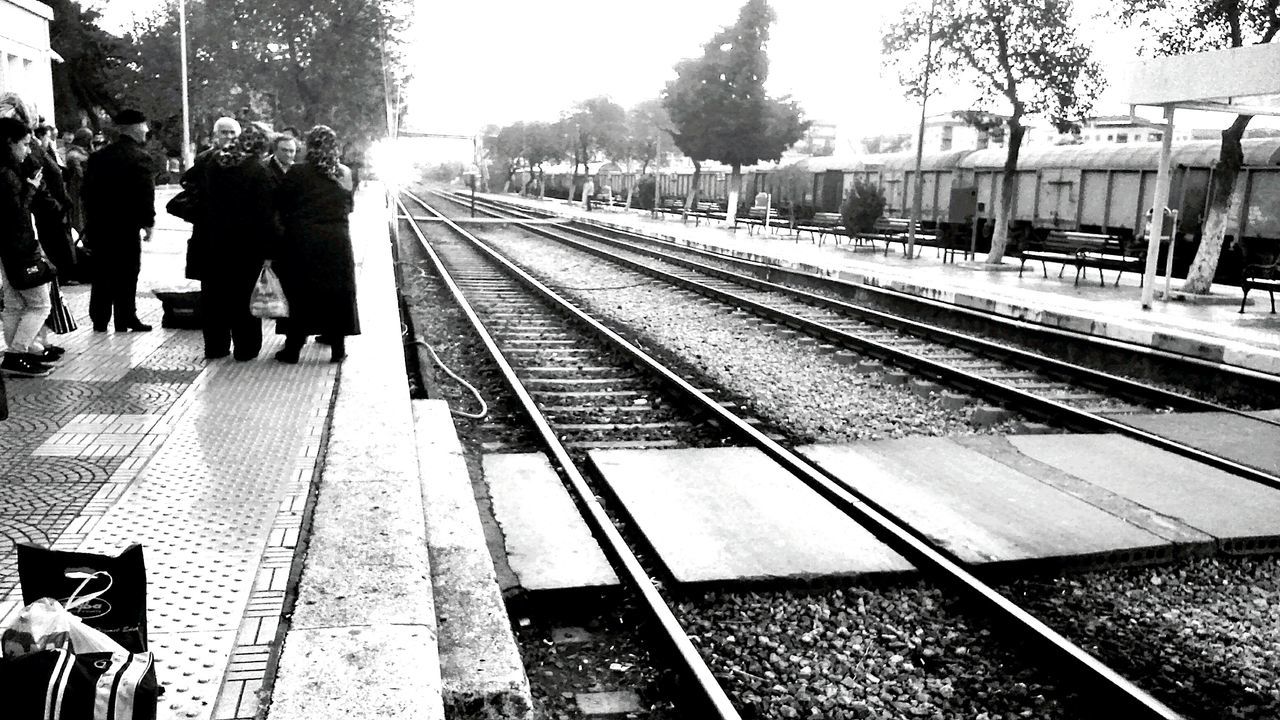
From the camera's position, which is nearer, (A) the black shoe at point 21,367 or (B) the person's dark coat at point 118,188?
(A) the black shoe at point 21,367

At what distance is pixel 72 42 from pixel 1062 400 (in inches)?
1717

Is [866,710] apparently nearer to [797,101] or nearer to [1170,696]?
[1170,696]

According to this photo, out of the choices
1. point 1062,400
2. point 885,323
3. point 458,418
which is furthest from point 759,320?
point 458,418

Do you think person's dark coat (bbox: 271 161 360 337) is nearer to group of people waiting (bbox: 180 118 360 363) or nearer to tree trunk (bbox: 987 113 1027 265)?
group of people waiting (bbox: 180 118 360 363)

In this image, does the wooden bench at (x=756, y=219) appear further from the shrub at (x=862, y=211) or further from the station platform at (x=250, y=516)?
the station platform at (x=250, y=516)

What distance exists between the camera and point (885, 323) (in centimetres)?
1299

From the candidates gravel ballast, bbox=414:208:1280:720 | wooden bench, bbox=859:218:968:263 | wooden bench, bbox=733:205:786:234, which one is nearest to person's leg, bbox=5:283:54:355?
gravel ballast, bbox=414:208:1280:720

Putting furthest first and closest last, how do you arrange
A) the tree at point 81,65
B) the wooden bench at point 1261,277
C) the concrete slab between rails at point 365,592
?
the tree at point 81,65 → the wooden bench at point 1261,277 → the concrete slab between rails at point 365,592

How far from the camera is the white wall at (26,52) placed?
599 inches

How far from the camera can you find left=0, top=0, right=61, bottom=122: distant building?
599 inches

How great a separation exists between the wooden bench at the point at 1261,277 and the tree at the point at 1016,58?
653cm

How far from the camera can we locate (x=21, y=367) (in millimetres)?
6973

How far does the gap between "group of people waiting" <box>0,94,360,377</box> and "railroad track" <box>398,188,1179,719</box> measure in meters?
1.72

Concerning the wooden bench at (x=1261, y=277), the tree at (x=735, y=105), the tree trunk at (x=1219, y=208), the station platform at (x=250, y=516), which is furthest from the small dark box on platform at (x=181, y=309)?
the tree at (x=735, y=105)
